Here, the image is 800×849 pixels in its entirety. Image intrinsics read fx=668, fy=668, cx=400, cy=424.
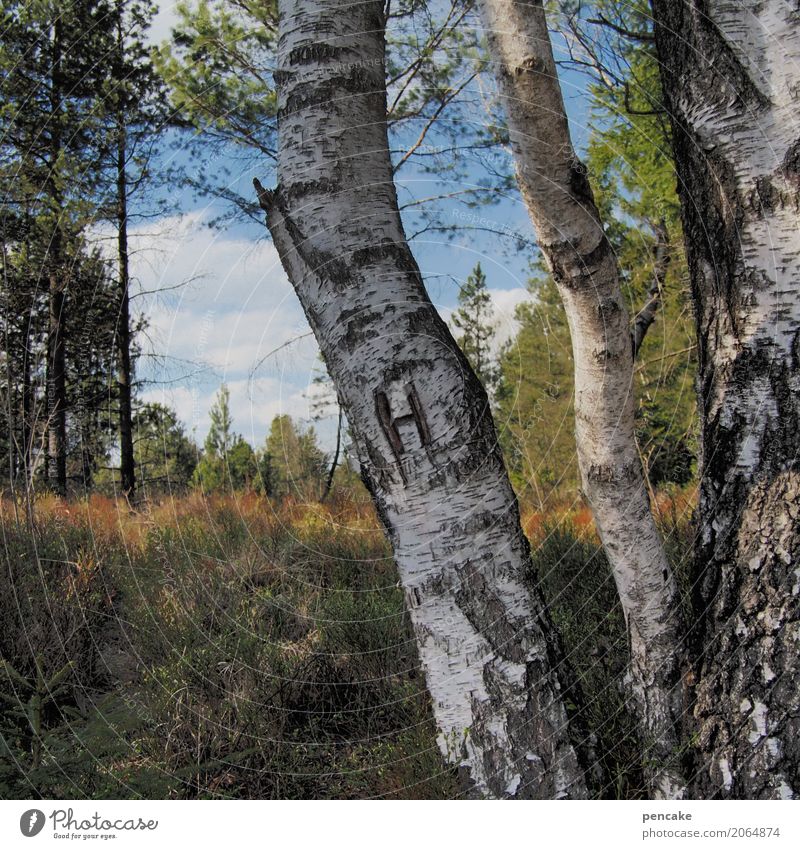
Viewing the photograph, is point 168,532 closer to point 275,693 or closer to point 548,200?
point 275,693

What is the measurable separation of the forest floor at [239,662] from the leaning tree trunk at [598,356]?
14cm

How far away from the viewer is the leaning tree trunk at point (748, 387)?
5.35 feet

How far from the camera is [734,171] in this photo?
1.69 m

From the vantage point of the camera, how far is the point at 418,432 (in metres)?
1.52

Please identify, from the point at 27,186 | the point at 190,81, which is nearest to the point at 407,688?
the point at 27,186

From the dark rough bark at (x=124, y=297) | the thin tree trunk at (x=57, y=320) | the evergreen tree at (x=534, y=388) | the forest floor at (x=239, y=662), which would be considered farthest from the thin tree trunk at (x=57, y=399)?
the evergreen tree at (x=534, y=388)

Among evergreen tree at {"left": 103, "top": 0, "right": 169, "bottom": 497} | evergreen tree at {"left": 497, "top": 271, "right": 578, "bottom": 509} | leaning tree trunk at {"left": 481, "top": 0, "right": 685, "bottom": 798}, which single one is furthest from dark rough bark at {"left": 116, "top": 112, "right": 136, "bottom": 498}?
leaning tree trunk at {"left": 481, "top": 0, "right": 685, "bottom": 798}

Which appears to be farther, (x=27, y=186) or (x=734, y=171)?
(x=27, y=186)

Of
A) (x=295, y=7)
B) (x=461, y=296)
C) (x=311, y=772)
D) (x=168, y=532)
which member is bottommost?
(x=311, y=772)

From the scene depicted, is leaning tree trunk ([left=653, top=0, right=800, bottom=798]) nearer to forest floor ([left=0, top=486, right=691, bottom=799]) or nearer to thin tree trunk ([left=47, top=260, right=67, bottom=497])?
forest floor ([left=0, top=486, right=691, bottom=799])

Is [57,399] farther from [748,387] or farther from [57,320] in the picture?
[748,387]

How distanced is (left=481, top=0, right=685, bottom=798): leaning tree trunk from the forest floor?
14cm
